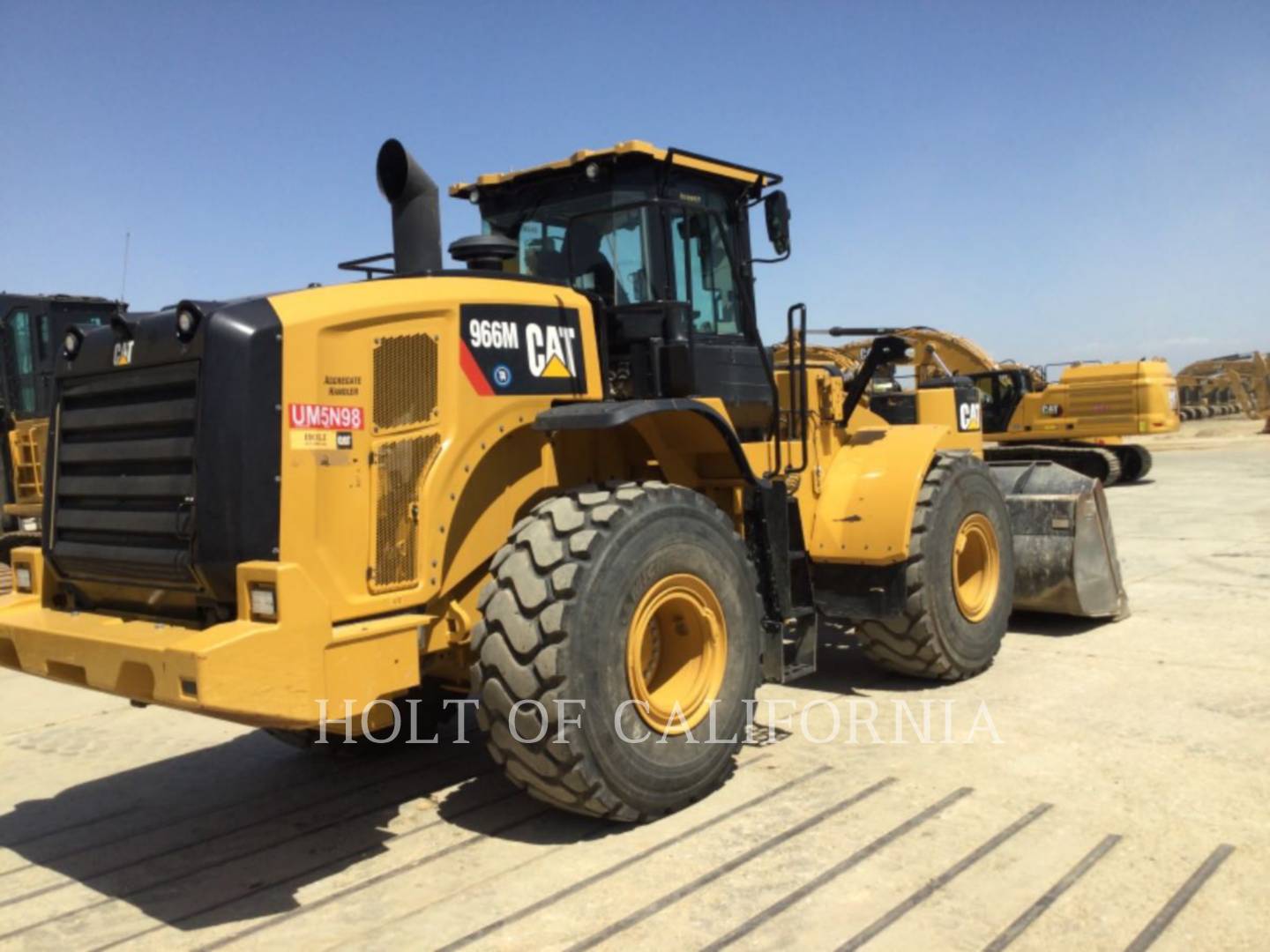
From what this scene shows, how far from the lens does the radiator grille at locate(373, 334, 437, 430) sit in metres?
4.09

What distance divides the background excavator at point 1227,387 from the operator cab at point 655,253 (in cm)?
3934

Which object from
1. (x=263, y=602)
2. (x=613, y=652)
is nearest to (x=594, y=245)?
(x=613, y=652)

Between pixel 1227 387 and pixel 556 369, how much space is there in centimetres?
4553

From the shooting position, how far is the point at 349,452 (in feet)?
13.1

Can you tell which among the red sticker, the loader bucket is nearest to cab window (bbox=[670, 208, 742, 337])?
the red sticker

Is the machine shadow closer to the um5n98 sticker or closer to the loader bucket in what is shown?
the um5n98 sticker

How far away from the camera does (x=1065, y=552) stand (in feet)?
25.2

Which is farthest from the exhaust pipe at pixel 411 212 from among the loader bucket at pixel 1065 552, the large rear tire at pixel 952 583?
the loader bucket at pixel 1065 552

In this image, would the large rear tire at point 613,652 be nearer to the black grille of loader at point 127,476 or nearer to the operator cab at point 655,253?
the operator cab at point 655,253

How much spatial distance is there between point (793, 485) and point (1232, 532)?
8888 mm

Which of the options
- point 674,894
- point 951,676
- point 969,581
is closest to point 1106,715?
point 951,676

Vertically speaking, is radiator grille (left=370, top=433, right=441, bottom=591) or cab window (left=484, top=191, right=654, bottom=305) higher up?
cab window (left=484, top=191, right=654, bottom=305)

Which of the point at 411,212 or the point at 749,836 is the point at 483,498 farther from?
the point at 749,836

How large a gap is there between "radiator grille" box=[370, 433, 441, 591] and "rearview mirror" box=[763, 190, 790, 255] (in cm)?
242
